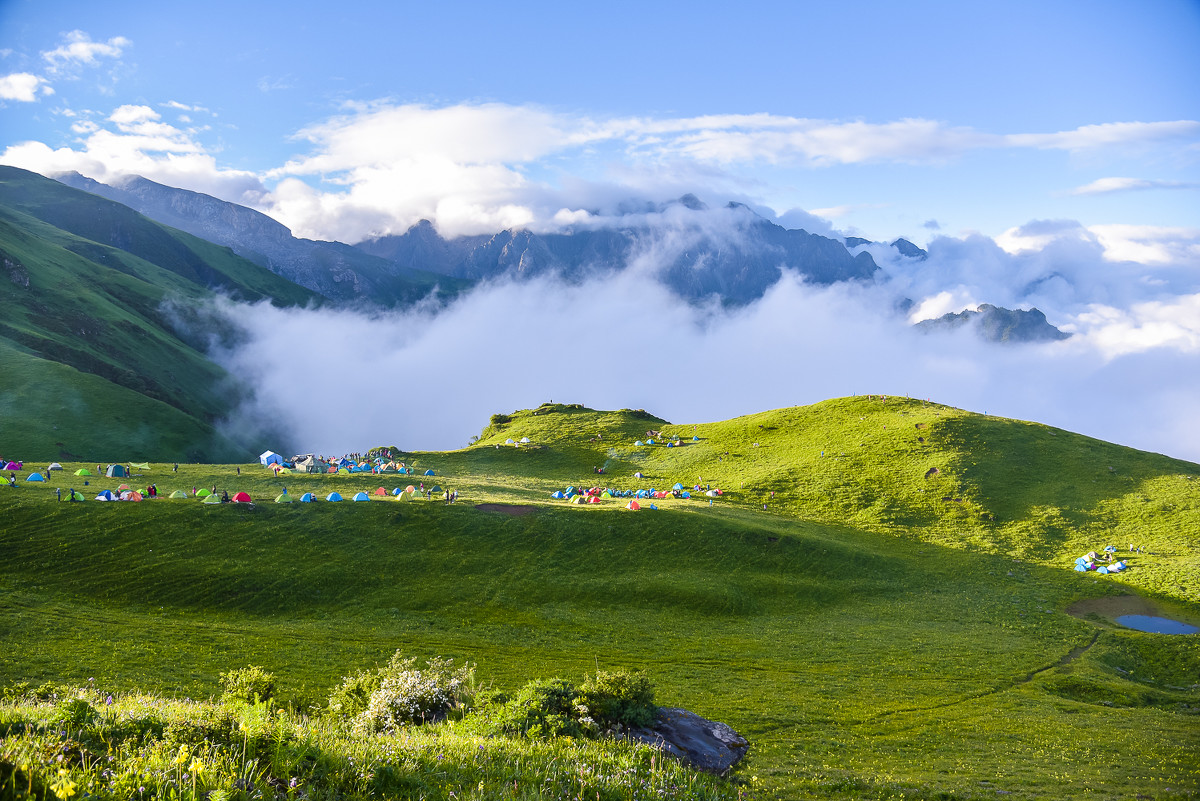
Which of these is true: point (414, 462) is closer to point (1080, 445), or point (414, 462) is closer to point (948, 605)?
point (948, 605)

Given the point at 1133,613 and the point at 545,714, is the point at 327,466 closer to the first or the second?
the point at 545,714

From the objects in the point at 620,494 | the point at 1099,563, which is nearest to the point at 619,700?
the point at 620,494

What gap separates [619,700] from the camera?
19469mm

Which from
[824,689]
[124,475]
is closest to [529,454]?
[124,475]

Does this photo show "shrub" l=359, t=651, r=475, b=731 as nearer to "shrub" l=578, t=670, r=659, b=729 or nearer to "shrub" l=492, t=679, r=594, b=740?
"shrub" l=492, t=679, r=594, b=740

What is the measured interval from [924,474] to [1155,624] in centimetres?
4165

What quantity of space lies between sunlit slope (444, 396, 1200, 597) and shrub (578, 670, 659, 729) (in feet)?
265

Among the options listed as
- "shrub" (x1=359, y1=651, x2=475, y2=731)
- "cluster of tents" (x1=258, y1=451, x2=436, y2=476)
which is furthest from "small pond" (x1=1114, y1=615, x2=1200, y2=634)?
"cluster of tents" (x1=258, y1=451, x2=436, y2=476)

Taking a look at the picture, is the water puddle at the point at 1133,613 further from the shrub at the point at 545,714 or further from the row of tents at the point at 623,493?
the shrub at the point at 545,714

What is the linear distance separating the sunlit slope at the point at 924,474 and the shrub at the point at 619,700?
265ft

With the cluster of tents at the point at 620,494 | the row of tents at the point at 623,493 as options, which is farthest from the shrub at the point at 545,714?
the row of tents at the point at 623,493

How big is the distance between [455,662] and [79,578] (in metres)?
31.9

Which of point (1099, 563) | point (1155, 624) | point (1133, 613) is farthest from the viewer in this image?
point (1099, 563)

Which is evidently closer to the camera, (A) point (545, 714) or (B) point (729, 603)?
(A) point (545, 714)
